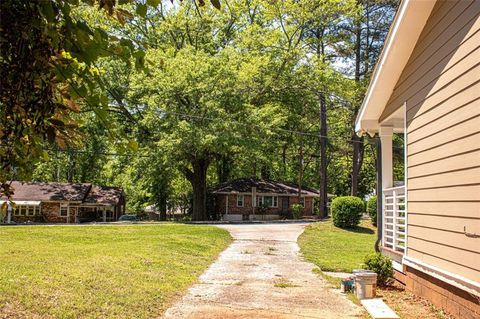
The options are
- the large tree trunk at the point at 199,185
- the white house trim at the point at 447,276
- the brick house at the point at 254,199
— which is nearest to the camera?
the white house trim at the point at 447,276

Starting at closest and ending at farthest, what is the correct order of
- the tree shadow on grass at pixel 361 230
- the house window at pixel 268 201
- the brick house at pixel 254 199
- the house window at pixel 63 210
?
the tree shadow on grass at pixel 361 230 → the brick house at pixel 254 199 → the house window at pixel 268 201 → the house window at pixel 63 210

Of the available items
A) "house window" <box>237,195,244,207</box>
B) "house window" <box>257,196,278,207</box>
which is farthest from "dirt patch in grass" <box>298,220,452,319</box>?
"house window" <box>237,195,244,207</box>

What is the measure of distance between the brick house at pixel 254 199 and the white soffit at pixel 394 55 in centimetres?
3022

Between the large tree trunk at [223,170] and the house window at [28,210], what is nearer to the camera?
the house window at [28,210]

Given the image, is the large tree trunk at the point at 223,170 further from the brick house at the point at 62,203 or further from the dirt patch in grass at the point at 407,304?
the dirt patch in grass at the point at 407,304

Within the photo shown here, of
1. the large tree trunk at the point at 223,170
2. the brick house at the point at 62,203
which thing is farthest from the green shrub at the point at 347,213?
the brick house at the point at 62,203

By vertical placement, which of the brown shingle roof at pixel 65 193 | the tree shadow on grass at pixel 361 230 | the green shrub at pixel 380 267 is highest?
the brown shingle roof at pixel 65 193

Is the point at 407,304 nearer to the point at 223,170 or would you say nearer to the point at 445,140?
the point at 445,140

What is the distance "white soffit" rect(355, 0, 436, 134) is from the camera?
6.77 metres

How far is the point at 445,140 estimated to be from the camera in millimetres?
6039

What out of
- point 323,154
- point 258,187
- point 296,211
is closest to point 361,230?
point 323,154

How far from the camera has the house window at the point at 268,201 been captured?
40906 millimetres

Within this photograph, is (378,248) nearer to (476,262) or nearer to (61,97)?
(476,262)

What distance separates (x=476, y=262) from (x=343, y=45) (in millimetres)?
32507
